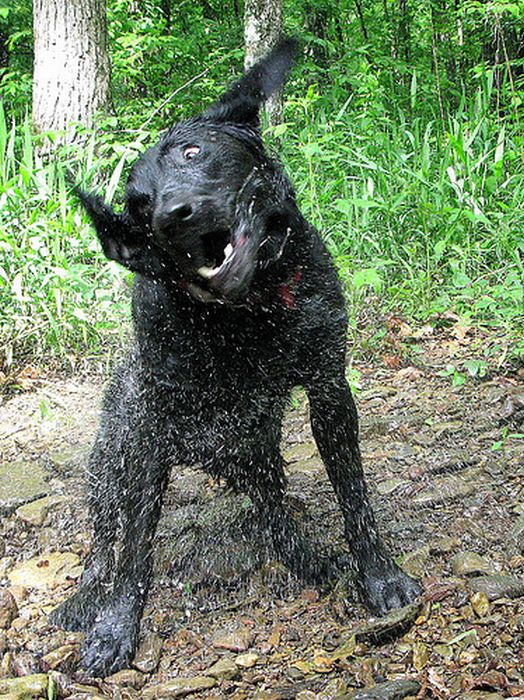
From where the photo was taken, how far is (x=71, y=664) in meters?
2.60

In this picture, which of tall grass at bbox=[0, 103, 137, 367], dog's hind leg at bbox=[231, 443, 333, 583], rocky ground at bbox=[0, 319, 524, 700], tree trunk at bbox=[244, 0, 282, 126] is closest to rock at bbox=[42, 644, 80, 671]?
rocky ground at bbox=[0, 319, 524, 700]

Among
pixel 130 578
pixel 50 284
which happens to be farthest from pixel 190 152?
pixel 50 284

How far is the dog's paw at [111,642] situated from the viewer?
8.46ft

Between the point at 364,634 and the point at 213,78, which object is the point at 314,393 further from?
the point at 213,78

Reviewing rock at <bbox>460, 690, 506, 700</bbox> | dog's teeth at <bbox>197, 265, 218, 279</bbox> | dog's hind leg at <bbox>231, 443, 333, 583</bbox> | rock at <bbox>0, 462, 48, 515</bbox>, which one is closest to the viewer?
rock at <bbox>460, 690, 506, 700</bbox>

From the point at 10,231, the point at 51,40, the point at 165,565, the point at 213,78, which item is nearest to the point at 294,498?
the point at 165,565

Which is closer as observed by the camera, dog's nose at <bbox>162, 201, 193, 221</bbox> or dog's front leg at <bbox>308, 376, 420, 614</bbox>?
dog's nose at <bbox>162, 201, 193, 221</bbox>

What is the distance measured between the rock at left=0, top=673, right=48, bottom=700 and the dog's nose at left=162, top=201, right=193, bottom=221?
4.84ft

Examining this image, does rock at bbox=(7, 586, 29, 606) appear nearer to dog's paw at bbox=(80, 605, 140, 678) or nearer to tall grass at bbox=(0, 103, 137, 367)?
dog's paw at bbox=(80, 605, 140, 678)

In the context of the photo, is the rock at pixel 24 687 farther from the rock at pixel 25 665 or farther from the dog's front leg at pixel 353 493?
the dog's front leg at pixel 353 493

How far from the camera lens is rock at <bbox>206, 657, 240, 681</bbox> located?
94.3 inches

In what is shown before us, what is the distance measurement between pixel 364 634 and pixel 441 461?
4.52ft

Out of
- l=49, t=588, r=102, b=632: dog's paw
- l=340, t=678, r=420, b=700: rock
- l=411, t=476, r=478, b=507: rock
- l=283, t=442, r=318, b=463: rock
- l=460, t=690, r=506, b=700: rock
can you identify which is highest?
l=460, t=690, r=506, b=700: rock

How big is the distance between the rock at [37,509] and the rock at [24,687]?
4.07ft
